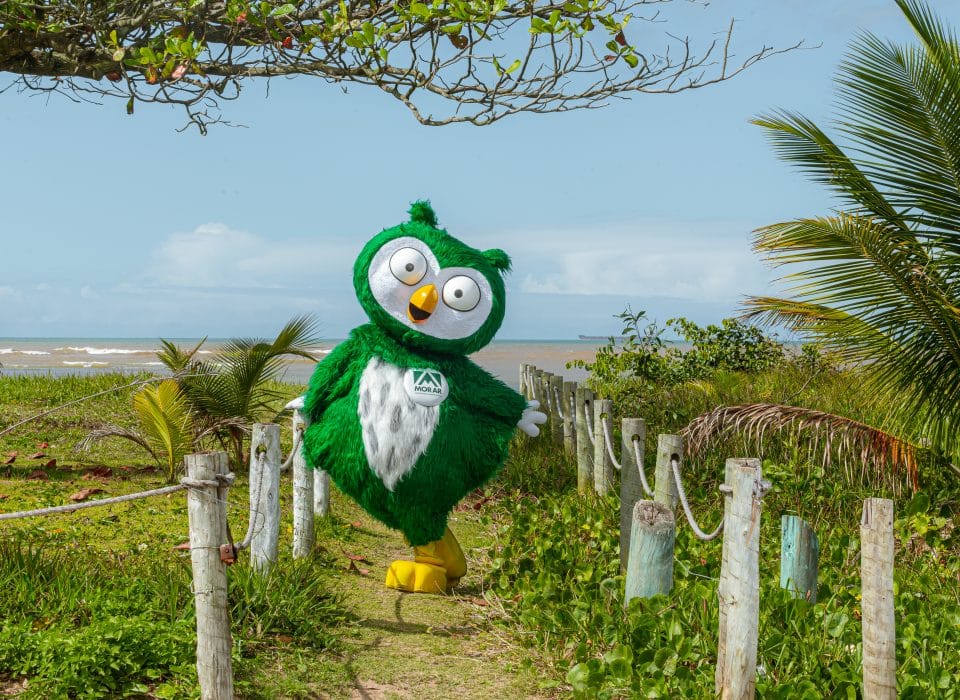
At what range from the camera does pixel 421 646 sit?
494 centimetres

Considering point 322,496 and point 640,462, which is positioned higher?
point 640,462

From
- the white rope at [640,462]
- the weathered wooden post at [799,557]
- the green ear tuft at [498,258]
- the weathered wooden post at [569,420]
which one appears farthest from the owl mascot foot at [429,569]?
the weathered wooden post at [569,420]

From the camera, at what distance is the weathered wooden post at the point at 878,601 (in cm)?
343

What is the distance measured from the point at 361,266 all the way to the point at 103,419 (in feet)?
24.9

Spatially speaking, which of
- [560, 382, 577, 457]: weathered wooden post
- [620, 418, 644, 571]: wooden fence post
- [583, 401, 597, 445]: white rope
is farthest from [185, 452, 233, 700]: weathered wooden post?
[560, 382, 577, 457]: weathered wooden post

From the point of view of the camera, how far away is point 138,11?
7.94 meters

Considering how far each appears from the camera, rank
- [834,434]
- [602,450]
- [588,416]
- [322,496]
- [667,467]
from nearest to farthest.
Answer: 1. [667,467]
2. [322,496]
3. [834,434]
4. [602,450]
5. [588,416]

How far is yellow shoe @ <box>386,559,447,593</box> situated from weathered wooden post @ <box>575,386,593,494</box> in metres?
2.45

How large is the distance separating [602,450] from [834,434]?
183cm

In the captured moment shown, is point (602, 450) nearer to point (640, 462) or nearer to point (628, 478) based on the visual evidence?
point (628, 478)

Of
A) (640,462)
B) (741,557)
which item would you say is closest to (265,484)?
(640,462)

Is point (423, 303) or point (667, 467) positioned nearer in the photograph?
point (667, 467)

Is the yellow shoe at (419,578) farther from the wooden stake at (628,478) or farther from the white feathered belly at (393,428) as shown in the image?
the wooden stake at (628,478)

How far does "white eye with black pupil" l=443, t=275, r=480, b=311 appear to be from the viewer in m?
5.32
